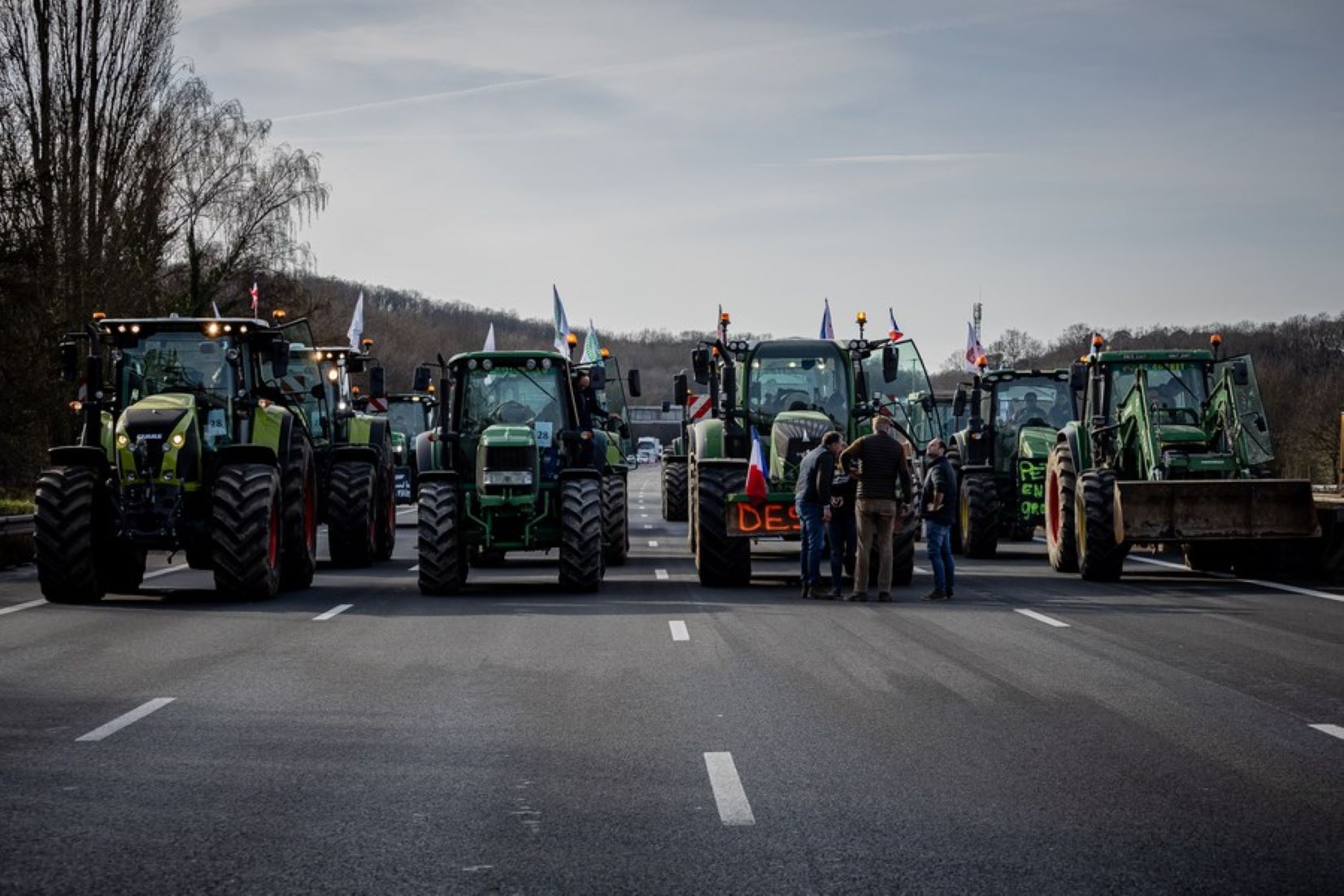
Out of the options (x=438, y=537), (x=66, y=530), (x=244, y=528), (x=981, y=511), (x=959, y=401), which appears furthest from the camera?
(x=959, y=401)

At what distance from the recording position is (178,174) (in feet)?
176

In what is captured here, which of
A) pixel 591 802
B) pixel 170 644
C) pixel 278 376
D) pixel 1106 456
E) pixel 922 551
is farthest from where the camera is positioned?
pixel 922 551

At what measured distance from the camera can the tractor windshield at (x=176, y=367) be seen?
67.3ft

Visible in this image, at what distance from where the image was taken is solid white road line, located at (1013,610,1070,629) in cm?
1658

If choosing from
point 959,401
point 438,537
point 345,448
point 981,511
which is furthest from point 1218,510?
point 345,448

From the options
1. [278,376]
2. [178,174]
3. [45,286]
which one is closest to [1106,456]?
[278,376]

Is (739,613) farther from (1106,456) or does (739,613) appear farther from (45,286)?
(45,286)

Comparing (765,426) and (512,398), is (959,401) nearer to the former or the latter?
(765,426)

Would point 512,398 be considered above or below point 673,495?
above

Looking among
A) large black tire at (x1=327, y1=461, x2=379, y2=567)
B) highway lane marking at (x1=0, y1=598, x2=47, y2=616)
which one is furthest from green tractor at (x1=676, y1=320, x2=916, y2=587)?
highway lane marking at (x1=0, y1=598, x2=47, y2=616)

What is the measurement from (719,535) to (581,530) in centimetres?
195

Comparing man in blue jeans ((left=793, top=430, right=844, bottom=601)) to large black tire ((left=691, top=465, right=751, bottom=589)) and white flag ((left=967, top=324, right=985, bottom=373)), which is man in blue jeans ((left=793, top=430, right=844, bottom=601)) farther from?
white flag ((left=967, top=324, right=985, bottom=373))

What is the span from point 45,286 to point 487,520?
18.6 m

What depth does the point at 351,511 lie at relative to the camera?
25156 mm
